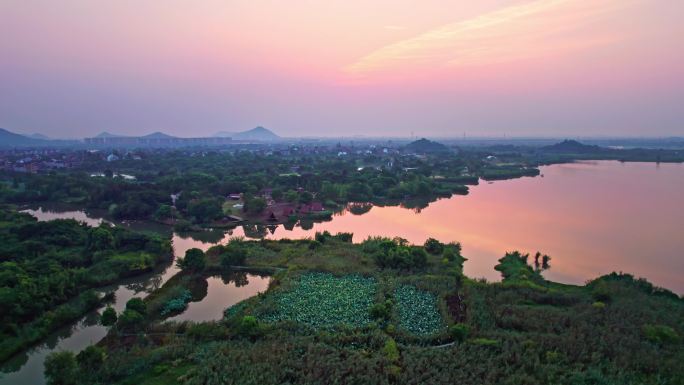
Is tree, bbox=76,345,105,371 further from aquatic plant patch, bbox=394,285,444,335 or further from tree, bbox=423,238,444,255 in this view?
tree, bbox=423,238,444,255

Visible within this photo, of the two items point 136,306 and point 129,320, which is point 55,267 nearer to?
point 136,306

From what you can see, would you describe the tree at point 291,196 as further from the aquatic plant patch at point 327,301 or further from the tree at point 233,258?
the aquatic plant patch at point 327,301

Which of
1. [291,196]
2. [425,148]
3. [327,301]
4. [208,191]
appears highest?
[425,148]

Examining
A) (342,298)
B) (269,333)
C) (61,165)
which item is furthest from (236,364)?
(61,165)

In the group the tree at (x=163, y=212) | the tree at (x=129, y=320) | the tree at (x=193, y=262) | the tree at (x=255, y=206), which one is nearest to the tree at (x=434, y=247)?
the tree at (x=193, y=262)

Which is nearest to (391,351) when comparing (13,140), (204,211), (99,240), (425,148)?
(99,240)

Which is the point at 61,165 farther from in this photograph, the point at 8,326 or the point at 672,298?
the point at 672,298

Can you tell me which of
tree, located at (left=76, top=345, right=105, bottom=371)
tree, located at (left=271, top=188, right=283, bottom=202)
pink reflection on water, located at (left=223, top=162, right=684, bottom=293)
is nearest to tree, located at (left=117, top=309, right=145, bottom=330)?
tree, located at (left=76, top=345, right=105, bottom=371)
